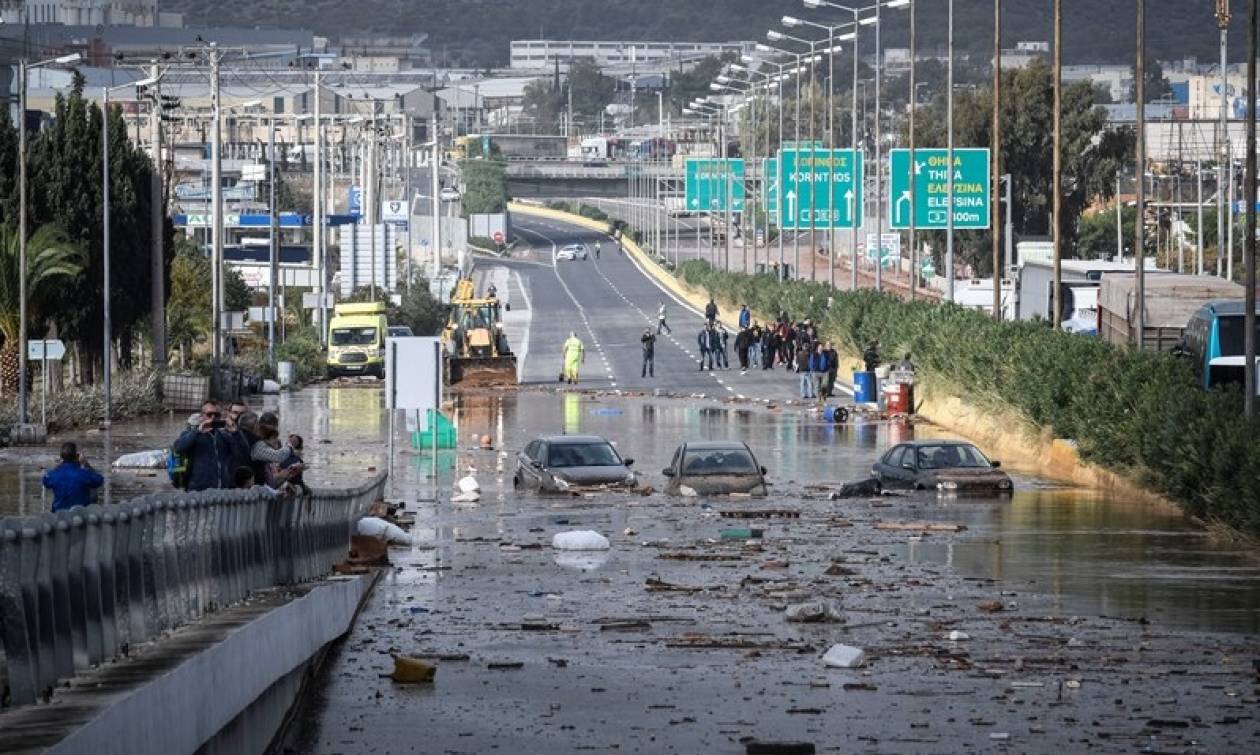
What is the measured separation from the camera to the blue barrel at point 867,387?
6825cm

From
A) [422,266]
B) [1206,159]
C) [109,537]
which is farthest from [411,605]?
[1206,159]

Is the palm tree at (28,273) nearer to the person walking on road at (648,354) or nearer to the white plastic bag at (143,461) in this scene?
the white plastic bag at (143,461)

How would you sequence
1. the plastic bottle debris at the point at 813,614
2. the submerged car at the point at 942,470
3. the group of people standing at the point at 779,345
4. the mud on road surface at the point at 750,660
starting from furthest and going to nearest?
the group of people standing at the point at 779,345 < the submerged car at the point at 942,470 < the plastic bottle debris at the point at 813,614 < the mud on road surface at the point at 750,660

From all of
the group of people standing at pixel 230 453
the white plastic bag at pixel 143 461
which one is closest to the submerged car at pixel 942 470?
the white plastic bag at pixel 143 461

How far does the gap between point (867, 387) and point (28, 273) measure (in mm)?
21788

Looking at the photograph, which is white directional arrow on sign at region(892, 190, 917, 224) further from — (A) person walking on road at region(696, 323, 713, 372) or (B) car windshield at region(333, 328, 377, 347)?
(B) car windshield at region(333, 328, 377, 347)

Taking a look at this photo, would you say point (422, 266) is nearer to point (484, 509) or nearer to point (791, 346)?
point (791, 346)

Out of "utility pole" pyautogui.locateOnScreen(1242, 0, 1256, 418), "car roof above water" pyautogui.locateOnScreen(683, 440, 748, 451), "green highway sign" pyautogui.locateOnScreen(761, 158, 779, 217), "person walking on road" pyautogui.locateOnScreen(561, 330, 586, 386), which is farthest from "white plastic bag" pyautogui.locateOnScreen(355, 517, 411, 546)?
"green highway sign" pyautogui.locateOnScreen(761, 158, 779, 217)

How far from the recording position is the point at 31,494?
40.8 metres

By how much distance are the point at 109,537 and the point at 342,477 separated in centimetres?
3157

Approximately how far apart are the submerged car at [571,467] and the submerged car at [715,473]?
41.5 inches

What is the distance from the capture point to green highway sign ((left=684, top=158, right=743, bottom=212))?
126312mm

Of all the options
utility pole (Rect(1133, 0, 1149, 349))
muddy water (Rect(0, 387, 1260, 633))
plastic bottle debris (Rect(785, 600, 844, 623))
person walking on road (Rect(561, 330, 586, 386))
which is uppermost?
utility pole (Rect(1133, 0, 1149, 349))

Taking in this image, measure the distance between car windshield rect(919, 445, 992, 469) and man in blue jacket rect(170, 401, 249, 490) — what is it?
822 inches
